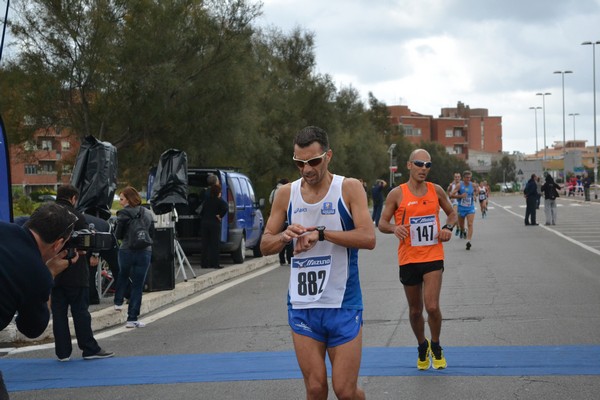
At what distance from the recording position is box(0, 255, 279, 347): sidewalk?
11.7 m

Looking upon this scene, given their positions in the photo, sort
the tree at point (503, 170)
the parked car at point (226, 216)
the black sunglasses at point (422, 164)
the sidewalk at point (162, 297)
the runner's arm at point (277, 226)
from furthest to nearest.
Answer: the tree at point (503, 170)
the parked car at point (226, 216)
the sidewalk at point (162, 297)
the black sunglasses at point (422, 164)
the runner's arm at point (277, 226)

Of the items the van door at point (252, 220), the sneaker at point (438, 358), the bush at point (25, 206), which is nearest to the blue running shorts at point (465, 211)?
the van door at point (252, 220)

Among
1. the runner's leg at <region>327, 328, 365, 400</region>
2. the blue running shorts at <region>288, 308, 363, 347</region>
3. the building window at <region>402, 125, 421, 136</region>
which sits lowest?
the runner's leg at <region>327, 328, 365, 400</region>

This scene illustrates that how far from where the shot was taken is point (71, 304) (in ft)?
33.7

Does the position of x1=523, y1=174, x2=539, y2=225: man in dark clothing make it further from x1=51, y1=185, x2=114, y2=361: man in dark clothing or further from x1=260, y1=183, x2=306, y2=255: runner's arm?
x1=260, y1=183, x2=306, y2=255: runner's arm

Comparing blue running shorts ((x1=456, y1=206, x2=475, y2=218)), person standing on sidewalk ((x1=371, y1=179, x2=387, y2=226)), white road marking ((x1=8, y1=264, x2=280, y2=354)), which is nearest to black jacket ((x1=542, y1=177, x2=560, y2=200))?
person standing on sidewalk ((x1=371, y1=179, x2=387, y2=226))

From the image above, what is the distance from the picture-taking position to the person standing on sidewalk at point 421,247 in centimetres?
880

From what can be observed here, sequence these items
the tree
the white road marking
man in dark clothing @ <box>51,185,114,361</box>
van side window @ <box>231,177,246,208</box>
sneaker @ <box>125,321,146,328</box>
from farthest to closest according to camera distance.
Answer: the tree → van side window @ <box>231,177,246,208</box> → sneaker @ <box>125,321,146,328</box> → the white road marking → man in dark clothing @ <box>51,185,114,361</box>

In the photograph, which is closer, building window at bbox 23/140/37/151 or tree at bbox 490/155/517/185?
building window at bbox 23/140/37/151

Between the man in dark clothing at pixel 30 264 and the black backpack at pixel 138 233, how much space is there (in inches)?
290

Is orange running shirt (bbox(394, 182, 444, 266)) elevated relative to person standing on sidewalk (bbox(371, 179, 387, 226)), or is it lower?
elevated

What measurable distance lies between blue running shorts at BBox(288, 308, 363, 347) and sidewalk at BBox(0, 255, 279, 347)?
6598 millimetres

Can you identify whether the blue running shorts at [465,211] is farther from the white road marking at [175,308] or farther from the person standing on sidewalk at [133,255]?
the person standing on sidewalk at [133,255]

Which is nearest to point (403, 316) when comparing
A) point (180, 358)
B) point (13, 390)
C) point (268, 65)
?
point (180, 358)
